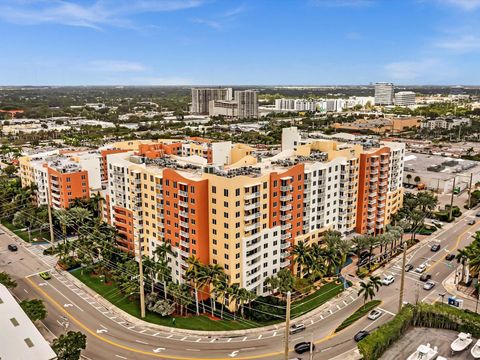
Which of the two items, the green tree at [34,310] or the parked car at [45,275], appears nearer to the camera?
the green tree at [34,310]

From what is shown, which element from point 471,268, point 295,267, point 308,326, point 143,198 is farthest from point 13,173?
point 471,268

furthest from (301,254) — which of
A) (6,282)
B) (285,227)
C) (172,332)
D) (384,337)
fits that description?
(6,282)

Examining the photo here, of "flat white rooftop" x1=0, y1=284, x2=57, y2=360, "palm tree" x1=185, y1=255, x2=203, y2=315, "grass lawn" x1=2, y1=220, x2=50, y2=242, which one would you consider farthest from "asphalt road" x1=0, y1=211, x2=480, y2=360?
"grass lawn" x1=2, y1=220, x2=50, y2=242

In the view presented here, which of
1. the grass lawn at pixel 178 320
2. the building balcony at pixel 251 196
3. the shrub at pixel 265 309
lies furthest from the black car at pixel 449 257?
the grass lawn at pixel 178 320

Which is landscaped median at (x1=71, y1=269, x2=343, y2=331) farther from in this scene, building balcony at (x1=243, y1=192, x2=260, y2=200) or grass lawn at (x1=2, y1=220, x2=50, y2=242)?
grass lawn at (x1=2, y1=220, x2=50, y2=242)

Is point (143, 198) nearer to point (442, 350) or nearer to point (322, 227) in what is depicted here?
point (322, 227)

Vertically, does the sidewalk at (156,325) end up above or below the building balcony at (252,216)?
below

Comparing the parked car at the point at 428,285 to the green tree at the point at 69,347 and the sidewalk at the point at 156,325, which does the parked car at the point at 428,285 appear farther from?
the green tree at the point at 69,347
